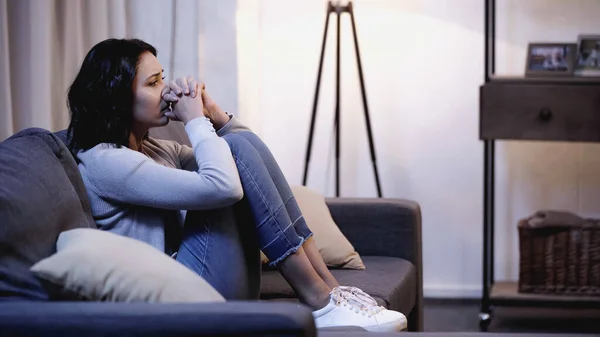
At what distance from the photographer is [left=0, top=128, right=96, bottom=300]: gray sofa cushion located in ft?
4.51

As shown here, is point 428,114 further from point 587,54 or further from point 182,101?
point 182,101

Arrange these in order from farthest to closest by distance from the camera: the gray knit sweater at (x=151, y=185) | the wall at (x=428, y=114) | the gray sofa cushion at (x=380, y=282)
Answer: the wall at (x=428, y=114) → the gray sofa cushion at (x=380, y=282) → the gray knit sweater at (x=151, y=185)

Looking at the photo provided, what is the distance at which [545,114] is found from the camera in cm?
310

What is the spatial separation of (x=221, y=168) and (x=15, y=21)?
3.56 ft

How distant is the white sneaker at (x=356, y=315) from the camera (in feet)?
6.08

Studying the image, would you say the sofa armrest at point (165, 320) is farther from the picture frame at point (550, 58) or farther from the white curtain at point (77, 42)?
the picture frame at point (550, 58)

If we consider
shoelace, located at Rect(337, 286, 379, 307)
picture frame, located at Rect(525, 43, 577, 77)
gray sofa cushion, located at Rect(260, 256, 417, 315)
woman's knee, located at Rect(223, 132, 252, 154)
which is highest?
picture frame, located at Rect(525, 43, 577, 77)

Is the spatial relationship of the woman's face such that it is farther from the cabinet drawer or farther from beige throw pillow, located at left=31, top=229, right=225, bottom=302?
the cabinet drawer

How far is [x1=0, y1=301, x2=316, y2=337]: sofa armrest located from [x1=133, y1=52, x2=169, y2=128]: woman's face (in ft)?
2.56

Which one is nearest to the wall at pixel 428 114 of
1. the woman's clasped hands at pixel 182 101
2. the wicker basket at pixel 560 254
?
the wicker basket at pixel 560 254

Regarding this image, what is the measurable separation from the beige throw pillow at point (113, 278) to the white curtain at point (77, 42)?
3.95 feet

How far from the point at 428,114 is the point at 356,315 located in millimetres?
1953

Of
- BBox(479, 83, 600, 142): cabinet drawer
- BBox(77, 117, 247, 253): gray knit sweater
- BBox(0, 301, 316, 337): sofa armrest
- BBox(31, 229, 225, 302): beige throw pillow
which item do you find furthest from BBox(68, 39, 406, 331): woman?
BBox(479, 83, 600, 142): cabinet drawer

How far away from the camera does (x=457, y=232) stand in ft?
12.3
